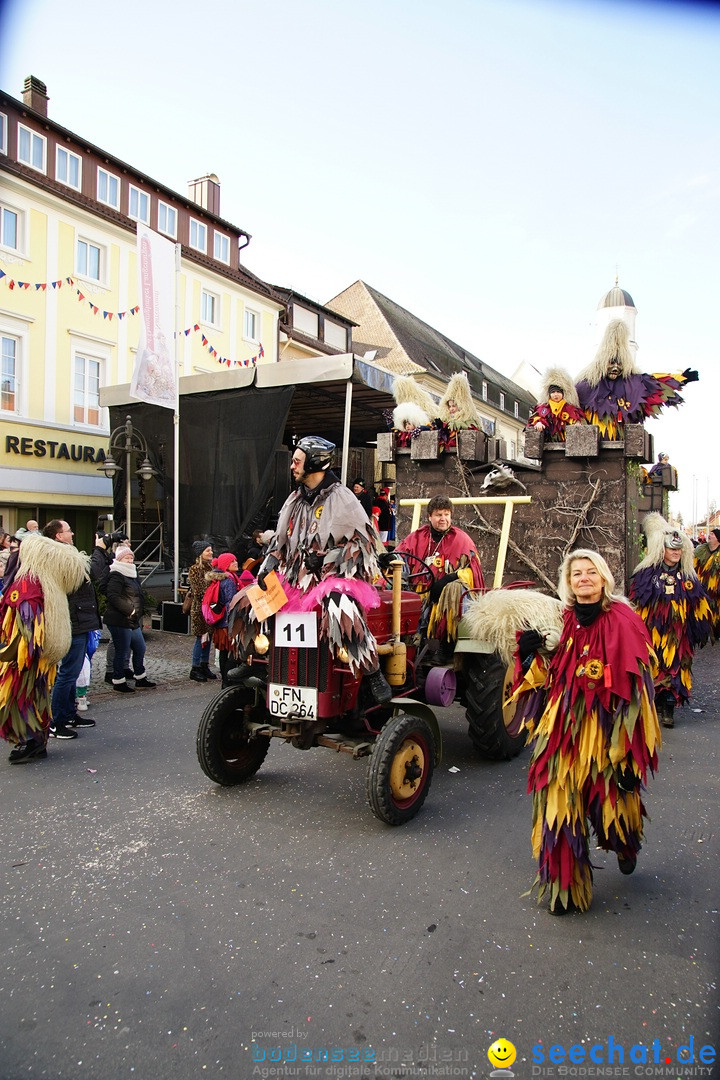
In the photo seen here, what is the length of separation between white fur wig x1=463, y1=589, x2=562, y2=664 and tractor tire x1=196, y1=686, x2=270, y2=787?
5.60ft

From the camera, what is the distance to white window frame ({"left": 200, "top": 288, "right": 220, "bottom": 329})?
846 inches

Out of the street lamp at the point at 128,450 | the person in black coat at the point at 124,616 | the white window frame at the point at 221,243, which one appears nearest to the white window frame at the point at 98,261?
the white window frame at the point at 221,243

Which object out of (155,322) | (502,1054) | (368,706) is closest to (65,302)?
(155,322)

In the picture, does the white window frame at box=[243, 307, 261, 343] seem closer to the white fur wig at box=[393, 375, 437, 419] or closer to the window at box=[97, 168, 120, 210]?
the window at box=[97, 168, 120, 210]

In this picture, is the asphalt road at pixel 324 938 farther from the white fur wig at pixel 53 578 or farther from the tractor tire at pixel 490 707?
the white fur wig at pixel 53 578

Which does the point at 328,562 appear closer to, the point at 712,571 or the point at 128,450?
the point at 712,571

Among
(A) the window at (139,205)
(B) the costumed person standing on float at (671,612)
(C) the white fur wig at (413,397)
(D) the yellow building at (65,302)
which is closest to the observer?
(B) the costumed person standing on float at (671,612)

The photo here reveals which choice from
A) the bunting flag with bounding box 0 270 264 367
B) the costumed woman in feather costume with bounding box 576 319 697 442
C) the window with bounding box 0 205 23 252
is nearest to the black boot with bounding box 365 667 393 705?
the costumed woman in feather costume with bounding box 576 319 697 442

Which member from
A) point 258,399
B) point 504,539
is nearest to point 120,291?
point 258,399

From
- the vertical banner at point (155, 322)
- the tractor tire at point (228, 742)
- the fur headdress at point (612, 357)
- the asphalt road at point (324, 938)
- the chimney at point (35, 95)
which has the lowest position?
the asphalt road at point (324, 938)

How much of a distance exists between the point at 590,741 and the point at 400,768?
1317 millimetres

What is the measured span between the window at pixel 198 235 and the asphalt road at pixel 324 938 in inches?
777

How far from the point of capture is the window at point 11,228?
16188 millimetres

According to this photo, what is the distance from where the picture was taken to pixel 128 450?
554 inches
